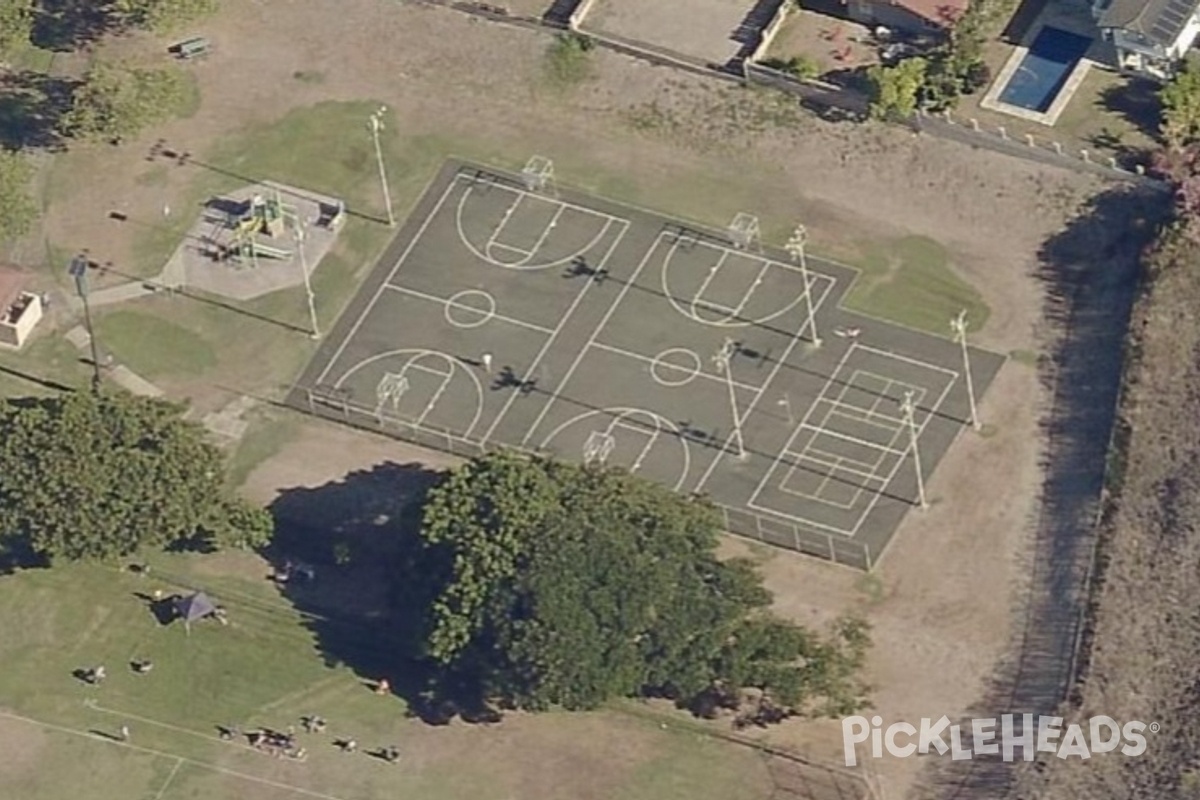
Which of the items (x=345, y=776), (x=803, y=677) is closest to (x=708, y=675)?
(x=803, y=677)

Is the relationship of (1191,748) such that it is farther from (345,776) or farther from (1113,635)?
(345,776)

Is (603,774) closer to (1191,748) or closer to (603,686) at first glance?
(603,686)

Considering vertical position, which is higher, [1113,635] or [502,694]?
[1113,635]

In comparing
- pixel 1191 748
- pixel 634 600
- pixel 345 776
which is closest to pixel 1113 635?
pixel 1191 748
